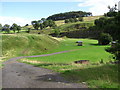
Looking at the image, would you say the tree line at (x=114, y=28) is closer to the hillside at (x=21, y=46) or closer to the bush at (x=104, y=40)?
the hillside at (x=21, y=46)

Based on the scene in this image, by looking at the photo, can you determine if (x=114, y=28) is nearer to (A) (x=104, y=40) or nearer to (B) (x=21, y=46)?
(B) (x=21, y=46)

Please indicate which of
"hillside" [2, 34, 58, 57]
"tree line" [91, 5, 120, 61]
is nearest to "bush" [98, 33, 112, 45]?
"hillside" [2, 34, 58, 57]

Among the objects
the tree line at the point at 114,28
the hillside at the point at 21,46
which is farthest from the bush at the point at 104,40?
the tree line at the point at 114,28

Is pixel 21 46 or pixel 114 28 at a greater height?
pixel 114 28

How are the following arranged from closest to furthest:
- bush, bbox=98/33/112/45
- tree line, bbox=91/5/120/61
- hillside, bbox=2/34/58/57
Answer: tree line, bbox=91/5/120/61, hillside, bbox=2/34/58/57, bush, bbox=98/33/112/45

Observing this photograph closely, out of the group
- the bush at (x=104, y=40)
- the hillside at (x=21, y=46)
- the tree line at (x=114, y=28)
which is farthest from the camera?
the bush at (x=104, y=40)

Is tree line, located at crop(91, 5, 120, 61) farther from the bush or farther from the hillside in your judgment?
the bush

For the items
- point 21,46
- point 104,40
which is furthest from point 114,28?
point 104,40

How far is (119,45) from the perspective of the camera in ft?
56.0

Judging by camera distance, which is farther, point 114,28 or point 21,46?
point 21,46

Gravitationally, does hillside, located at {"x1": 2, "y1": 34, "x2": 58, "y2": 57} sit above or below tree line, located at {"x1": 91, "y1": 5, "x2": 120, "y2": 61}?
below

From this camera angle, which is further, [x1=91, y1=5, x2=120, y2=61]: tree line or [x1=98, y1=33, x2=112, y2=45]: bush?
[x1=98, y1=33, x2=112, y2=45]: bush

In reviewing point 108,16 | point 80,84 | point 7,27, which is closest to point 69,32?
point 7,27

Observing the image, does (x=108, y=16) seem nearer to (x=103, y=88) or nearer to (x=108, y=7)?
(x=108, y=7)
